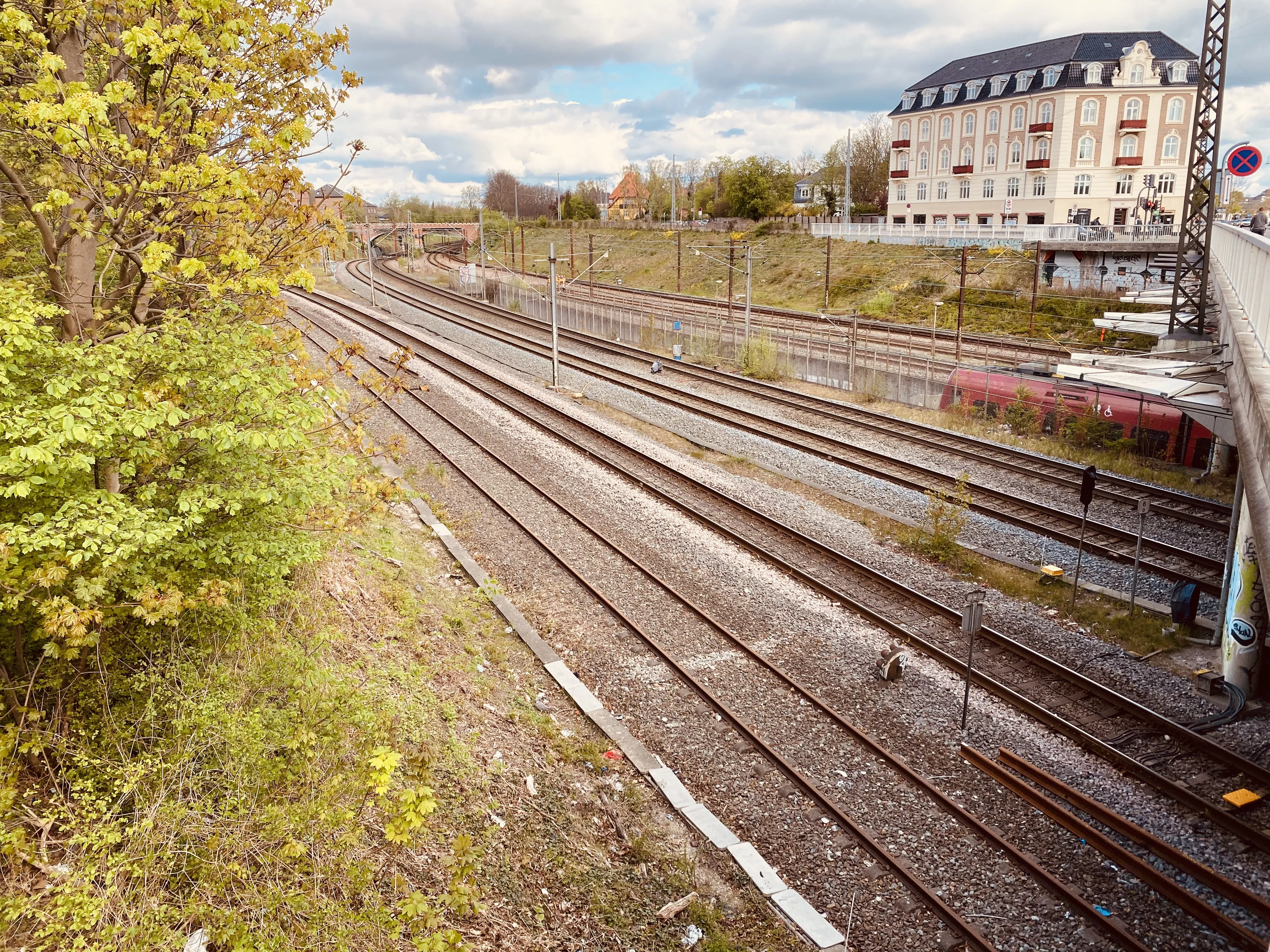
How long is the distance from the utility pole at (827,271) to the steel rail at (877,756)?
3697cm

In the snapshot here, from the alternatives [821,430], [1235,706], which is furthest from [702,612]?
[821,430]

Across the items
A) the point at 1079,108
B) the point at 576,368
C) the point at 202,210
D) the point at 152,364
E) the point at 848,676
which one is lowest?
the point at 848,676

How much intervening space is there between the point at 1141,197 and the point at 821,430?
53.6 m

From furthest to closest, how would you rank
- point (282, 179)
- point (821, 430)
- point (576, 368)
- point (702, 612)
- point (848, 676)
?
point (576, 368) → point (821, 430) → point (702, 612) → point (848, 676) → point (282, 179)

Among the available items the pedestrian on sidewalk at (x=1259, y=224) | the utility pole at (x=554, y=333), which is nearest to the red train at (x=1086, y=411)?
the pedestrian on sidewalk at (x=1259, y=224)

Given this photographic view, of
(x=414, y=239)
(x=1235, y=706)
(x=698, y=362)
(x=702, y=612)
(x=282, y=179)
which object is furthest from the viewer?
(x=414, y=239)

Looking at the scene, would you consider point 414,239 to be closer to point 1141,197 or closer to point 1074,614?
point 1141,197

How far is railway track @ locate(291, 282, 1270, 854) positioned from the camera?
10.5m

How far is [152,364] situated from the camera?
748 cm

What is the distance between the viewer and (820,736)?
11.5m

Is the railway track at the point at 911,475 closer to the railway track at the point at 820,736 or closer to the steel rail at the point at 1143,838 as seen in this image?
the steel rail at the point at 1143,838

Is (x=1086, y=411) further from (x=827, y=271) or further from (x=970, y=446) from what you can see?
(x=827, y=271)

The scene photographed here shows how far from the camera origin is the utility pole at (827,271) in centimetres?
5116

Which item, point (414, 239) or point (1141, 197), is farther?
point (414, 239)
